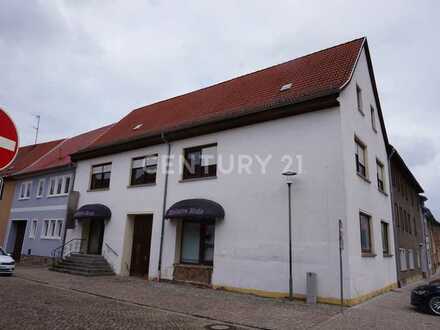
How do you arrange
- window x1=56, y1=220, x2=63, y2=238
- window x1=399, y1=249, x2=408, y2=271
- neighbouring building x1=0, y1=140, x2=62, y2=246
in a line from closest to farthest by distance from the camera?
window x1=399, y1=249, x2=408, y2=271 → window x1=56, y1=220, x2=63, y2=238 → neighbouring building x1=0, y1=140, x2=62, y2=246

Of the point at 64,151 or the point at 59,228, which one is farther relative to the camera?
the point at 64,151

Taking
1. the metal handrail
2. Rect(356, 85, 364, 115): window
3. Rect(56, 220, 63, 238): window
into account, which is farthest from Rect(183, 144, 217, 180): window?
Rect(56, 220, 63, 238): window

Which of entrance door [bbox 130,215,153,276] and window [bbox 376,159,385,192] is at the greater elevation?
window [bbox 376,159,385,192]

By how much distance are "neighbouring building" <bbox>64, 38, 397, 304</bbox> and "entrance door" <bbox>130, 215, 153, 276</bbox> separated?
8 centimetres

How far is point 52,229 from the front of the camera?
888 inches

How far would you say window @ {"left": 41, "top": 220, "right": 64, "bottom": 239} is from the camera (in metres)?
21.8

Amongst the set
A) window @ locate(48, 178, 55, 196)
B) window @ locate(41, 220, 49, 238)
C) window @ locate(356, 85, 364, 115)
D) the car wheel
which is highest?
window @ locate(356, 85, 364, 115)

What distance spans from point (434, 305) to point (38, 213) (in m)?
23.6

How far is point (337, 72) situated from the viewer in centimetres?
1380

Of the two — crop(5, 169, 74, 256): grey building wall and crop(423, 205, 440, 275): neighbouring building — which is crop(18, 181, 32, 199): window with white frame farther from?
crop(423, 205, 440, 275): neighbouring building

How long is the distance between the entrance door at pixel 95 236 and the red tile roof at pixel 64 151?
6.18m

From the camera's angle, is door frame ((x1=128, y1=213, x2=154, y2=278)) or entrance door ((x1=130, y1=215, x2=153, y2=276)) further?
entrance door ((x1=130, y1=215, x2=153, y2=276))

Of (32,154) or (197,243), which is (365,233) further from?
(32,154)

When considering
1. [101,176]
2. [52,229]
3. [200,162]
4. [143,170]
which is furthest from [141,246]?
[52,229]
